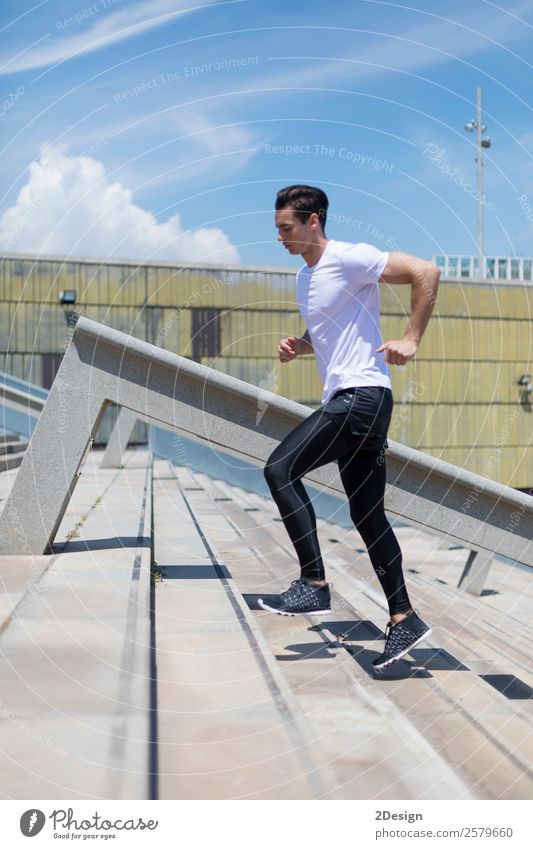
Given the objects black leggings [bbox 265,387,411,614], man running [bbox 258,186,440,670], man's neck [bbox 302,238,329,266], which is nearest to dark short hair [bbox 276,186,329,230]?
man running [bbox 258,186,440,670]

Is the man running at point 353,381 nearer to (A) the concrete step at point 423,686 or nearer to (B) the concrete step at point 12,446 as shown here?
(A) the concrete step at point 423,686

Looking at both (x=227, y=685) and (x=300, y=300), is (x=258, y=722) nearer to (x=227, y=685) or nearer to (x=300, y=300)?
(x=227, y=685)

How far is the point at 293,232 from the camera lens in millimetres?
4430

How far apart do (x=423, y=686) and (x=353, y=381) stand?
56.6 inches

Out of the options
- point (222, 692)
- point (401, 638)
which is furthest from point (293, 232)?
point (222, 692)

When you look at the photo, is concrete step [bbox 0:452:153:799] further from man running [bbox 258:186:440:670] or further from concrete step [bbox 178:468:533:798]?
man running [bbox 258:186:440:670]

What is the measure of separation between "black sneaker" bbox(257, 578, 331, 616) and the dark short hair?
5.79 feet

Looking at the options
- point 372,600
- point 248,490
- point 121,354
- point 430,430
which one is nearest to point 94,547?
point 121,354

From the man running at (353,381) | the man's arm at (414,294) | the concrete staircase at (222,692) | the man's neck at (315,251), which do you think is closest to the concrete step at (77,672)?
the concrete staircase at (222,692)

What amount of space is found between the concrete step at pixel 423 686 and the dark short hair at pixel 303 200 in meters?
2.18

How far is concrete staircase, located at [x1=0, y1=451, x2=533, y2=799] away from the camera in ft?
9.37

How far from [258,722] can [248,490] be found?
14.2m

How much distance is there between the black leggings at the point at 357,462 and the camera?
4230 millimetres

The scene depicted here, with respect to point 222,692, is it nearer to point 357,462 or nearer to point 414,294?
point 357,462
